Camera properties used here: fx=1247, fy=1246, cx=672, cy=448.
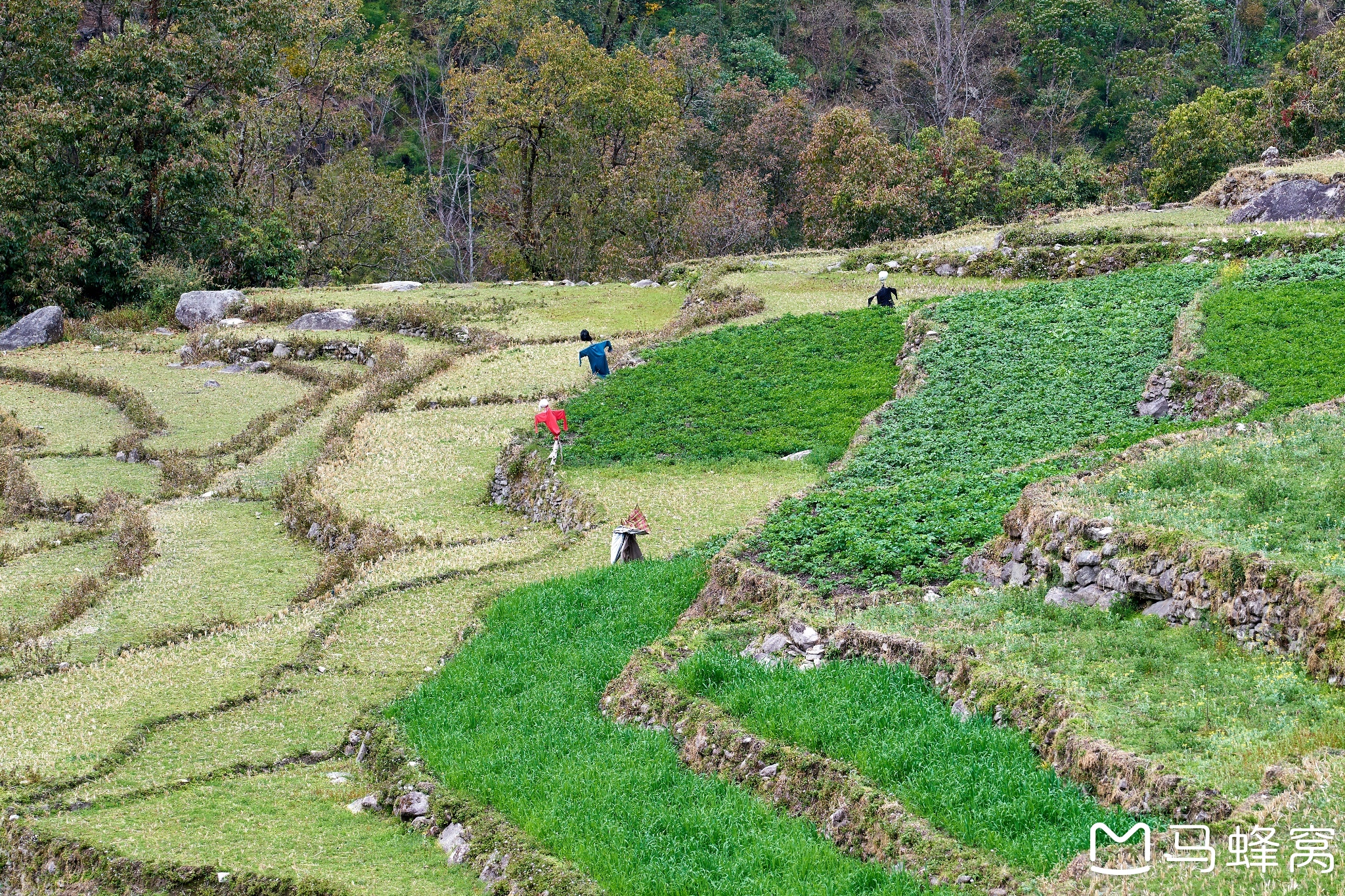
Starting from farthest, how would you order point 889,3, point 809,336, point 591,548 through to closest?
point 889,3 → point 809,336 → point 591,548

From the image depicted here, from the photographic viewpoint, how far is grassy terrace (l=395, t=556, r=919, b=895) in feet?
29.9

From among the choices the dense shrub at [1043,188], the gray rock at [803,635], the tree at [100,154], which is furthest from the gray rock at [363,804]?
the dense shrub at [1043,188]

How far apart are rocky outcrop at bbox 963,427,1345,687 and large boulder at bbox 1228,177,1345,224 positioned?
2427 centimetres

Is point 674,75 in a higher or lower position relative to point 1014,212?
higher

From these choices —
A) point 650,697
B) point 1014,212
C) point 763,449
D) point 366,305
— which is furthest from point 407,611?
point 1014,212

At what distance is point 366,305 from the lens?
43.1m

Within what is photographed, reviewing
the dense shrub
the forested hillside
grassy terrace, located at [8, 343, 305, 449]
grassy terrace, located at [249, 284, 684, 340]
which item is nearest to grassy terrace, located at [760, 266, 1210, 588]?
grassy terrace, located at [249, 284, 684, 340]

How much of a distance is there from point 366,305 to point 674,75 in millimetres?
26897

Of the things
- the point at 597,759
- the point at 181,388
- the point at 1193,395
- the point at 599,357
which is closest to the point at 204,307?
the point at 181,388

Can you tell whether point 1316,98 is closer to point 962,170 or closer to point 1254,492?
point 962,170

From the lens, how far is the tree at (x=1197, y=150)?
4688cm

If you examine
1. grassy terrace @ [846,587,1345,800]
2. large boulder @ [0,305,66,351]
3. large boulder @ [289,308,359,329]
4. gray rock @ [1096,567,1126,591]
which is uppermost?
large boulder @ [0,305,66,351]

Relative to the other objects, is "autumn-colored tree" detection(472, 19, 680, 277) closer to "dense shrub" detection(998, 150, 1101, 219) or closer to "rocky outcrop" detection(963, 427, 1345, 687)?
"dense shrub" detection(998, 150, 1101, 219)

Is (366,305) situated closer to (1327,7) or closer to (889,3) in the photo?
(889,3)
